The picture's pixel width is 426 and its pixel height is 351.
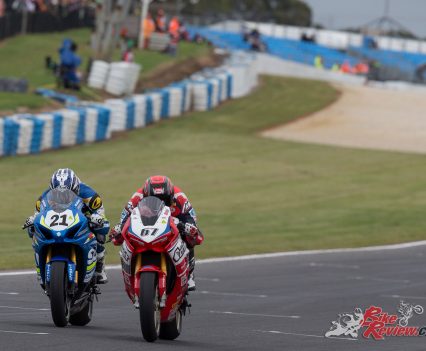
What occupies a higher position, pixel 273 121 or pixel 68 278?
pixel 68 278

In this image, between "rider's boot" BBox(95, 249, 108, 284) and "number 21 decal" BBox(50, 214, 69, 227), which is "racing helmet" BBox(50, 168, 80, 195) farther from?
"rider's boot" BBox(95, 249, 108, 284)

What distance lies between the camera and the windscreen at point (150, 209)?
9.38 metres

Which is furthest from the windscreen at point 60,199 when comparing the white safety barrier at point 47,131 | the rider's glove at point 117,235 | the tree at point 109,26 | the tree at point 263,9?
the tree at point 263,9

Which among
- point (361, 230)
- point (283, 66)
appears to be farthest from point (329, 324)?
point (283, 66)

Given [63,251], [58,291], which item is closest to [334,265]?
[63,251]

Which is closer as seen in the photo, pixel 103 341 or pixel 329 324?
pixel 103 341

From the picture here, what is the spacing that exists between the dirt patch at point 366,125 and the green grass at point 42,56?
6.47m

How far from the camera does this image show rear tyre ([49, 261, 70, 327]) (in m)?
9.42

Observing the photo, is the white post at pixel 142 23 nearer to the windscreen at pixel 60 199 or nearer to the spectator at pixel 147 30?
the spectator at pixel 147 30

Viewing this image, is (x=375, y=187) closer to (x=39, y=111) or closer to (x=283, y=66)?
(x=39, y=111)

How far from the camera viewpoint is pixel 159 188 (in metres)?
9.74

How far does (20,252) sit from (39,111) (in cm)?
1481

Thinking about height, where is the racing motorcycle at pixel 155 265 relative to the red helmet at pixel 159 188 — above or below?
below

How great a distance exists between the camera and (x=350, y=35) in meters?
75.2
